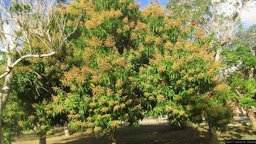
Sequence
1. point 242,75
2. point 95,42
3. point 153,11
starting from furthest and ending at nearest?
1. point 242,75
2. point 153,11
3. point 95,42

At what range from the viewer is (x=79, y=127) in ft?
51.3

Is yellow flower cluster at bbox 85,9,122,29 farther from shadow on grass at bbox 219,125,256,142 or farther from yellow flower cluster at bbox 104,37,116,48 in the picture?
shadow on grass at bbox 219,125,256,142

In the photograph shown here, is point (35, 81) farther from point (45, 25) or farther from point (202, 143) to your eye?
point (202, 143)

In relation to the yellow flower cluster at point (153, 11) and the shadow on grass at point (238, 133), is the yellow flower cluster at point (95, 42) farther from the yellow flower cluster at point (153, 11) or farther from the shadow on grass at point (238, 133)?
the shadow on grass at point (238, 133)

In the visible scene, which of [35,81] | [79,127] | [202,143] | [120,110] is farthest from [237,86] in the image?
[35,81]

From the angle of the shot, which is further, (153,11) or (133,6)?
(133,6)

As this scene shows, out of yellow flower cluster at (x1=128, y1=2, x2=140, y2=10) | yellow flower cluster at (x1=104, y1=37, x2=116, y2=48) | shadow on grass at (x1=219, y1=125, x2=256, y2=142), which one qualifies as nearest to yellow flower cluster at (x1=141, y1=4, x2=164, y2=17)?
yellow flower cluster at (x1=128, y1=2, x2=140, y2=10)

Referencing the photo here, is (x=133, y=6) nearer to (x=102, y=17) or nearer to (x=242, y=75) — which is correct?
(x=102, y=17)

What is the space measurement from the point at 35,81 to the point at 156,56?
685 cm

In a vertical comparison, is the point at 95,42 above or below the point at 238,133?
above

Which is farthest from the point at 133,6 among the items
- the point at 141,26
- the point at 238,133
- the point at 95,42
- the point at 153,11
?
the point at 238,133

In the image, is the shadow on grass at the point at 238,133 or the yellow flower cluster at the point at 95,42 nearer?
the yellow flower cluster at the point at 95,42

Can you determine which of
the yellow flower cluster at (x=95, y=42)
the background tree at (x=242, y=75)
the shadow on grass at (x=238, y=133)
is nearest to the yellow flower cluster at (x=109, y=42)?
the yellow flower cluster at (x=95, y=42)

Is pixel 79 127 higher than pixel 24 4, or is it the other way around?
pixel 24 4
